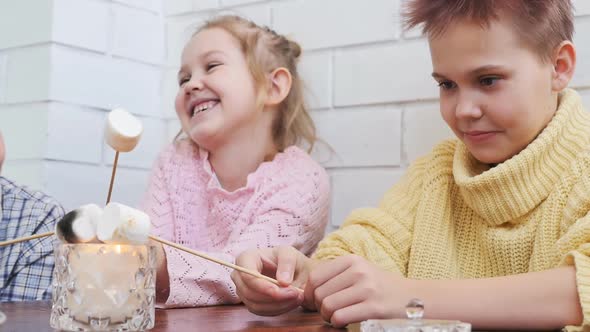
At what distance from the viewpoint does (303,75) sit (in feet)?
5.98

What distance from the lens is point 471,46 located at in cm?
118

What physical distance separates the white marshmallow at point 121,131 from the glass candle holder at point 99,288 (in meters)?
0.10

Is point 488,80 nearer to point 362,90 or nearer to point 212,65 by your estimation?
point 362,90

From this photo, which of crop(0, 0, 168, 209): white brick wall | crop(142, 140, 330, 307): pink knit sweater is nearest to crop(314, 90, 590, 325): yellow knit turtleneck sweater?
crop(142, 140, 330, 307): pink knit sweater

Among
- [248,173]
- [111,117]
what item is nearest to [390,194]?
[248,173]

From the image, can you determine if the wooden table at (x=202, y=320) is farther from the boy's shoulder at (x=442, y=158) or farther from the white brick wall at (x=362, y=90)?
the white brick wall at (x=362, y=90)

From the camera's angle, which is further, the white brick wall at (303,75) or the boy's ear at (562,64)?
the white brick wall at (303,75)

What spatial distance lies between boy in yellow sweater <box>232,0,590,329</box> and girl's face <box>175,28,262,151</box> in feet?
1.46

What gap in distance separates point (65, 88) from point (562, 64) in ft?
3.46

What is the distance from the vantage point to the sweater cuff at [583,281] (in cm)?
93

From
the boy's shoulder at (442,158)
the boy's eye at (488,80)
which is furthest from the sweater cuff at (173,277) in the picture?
the boy's eye at (488,80)

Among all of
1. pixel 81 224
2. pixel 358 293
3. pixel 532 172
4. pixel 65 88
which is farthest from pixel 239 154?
pixel 81 224

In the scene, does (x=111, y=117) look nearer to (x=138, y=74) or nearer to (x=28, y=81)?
(x=28, y=81)

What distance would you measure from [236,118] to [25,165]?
1.59 ft
